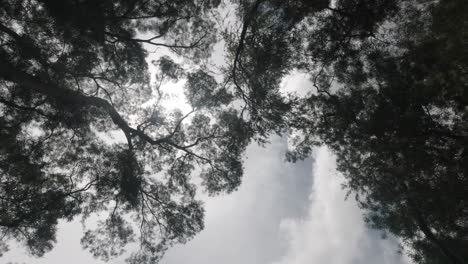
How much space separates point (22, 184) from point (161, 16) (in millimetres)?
9408

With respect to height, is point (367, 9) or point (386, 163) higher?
point (367, 9)

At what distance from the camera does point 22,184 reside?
10492 mm

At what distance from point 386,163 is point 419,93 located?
9.13 feet

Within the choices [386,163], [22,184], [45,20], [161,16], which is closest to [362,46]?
[386,163]

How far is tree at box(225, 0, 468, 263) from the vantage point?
22.9ft

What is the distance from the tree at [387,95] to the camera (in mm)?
6992

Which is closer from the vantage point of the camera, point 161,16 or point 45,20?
point 45,20

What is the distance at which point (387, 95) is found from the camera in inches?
333

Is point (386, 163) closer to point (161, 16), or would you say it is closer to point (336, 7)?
point (336, 7)

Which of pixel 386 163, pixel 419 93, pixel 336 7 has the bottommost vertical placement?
pixel 386 163

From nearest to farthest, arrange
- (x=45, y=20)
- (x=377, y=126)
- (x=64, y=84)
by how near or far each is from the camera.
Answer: (x=377, y=126), (x=45, y=20), (x=64, y=84)

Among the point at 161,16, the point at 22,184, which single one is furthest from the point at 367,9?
the point at 22,184

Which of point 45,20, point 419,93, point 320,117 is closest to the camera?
point 419,93

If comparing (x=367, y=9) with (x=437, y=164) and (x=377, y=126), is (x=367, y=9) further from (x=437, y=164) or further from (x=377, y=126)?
(x=437, y=164)
